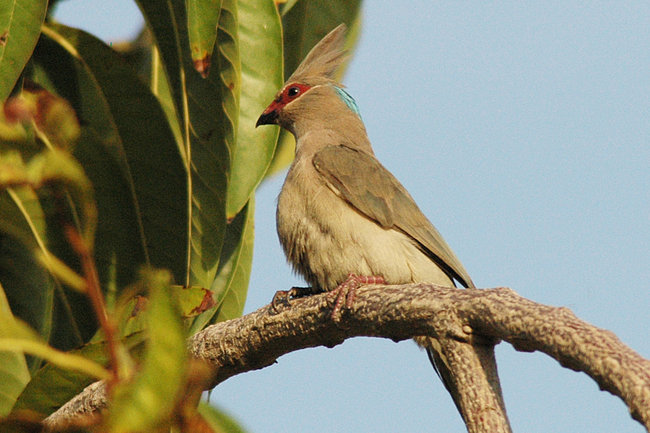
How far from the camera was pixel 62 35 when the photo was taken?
4.69 m

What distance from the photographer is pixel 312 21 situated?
5273mm

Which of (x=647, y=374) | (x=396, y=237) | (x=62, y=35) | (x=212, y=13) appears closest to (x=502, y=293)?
(x=647, y=374)

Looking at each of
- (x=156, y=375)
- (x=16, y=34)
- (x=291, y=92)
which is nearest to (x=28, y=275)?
(x=16, y=34)

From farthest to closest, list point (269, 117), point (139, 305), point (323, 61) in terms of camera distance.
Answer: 1. point (269, 117)
2. point (323, 61)
3. point (139, 305)

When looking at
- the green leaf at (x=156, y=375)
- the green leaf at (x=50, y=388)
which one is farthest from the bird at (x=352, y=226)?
the green leaf at (x=156, y=375)

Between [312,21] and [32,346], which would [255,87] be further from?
[32,346]

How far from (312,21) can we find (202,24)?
5.83 ft

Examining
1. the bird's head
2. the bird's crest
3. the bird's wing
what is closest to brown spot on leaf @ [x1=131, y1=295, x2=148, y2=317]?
the bird's wing

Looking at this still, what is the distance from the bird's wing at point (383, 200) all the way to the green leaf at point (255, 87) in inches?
28.4

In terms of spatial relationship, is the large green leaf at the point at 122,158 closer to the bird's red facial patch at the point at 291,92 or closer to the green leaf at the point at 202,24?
the green leaf at the point at 202,24

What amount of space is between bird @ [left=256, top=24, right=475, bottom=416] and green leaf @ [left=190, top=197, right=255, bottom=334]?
239 mm

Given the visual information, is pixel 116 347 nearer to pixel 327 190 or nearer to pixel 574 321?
pixel 574 321

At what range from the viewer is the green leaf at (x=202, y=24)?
357 centimetres

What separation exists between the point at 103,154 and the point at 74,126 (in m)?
3.77
